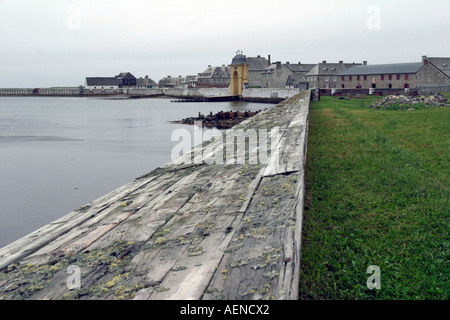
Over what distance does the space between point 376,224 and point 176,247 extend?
9.61 ft

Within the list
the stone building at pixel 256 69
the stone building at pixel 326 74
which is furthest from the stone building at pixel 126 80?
the stone building at pixel 326 74

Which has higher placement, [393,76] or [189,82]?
[189,82]

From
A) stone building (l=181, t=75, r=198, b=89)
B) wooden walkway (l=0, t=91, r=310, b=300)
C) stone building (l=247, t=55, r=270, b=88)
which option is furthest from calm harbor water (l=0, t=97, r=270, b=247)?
stone building (l=181, t=75, r=198, b=89)

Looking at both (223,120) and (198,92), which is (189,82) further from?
(223,120)

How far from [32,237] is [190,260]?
1984mm

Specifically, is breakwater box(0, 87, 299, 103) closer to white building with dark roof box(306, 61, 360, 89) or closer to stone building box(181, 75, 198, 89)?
white building with dark roof box(306, 61, 360, 89)

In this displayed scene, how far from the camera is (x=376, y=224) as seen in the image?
473cm

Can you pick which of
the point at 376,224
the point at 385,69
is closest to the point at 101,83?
the point at 385,69

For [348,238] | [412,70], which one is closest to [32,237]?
[348,238]

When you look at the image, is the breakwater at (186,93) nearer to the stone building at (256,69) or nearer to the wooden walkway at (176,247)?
the stone building at (256,69)

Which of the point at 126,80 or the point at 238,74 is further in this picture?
the point at 126,80

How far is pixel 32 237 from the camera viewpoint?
3691mm

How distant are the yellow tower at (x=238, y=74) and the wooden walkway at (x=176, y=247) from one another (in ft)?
280

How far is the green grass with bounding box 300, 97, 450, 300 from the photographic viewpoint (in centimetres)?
337
